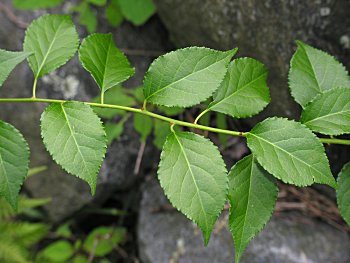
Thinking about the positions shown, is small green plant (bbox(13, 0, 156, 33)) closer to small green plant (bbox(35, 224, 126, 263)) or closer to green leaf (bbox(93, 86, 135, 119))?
green leaf (bbox(93, 86, 135, 119))

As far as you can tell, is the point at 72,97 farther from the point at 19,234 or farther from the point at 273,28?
the point at 273,28

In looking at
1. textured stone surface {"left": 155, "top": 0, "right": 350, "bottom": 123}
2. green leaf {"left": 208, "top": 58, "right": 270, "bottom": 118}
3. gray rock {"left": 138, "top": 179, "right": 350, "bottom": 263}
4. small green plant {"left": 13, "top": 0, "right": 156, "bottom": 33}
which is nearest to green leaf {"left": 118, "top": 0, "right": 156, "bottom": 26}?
small green plant {"left": 13, "top": 0, "right": 156, "bottom": 33}

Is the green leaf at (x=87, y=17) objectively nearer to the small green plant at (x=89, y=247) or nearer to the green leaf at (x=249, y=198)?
the small green plant at (x=89, y=247)

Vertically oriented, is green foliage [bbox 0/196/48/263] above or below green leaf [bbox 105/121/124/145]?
below

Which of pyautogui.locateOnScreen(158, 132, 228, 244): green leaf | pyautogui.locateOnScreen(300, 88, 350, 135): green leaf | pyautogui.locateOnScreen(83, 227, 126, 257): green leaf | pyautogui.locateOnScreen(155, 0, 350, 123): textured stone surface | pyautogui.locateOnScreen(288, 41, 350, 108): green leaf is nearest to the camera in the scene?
pyautogui.locateOnScreen(158, 132, 228, 244): green leaf

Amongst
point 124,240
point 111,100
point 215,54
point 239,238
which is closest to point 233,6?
point 111,100
